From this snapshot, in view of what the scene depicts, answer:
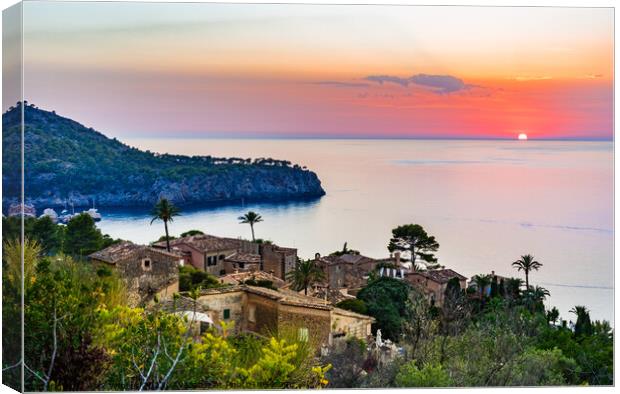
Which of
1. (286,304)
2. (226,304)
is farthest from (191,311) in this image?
(286,304)

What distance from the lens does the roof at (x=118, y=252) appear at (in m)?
10.4

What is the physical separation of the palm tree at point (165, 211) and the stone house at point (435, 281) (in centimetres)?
308

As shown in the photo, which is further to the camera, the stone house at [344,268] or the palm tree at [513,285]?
the stone house at [344,268]

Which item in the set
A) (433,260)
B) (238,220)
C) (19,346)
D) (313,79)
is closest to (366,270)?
(433,260)

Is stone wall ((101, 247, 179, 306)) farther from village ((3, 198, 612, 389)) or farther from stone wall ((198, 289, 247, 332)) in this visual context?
stone wall ((198, 289, 247, 332))

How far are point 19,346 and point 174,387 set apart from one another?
1.28 m

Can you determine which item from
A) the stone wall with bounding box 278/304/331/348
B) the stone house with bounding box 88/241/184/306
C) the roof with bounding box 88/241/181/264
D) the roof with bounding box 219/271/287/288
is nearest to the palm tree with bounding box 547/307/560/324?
the stone wall with bounding box 278/304/331/348

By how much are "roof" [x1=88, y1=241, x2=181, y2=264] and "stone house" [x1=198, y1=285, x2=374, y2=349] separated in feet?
4.13

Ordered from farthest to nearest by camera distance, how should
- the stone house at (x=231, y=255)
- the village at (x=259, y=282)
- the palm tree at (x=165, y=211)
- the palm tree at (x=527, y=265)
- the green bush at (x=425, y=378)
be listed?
1. the stone house at (x=231, y=255)
2. the palm tree at (x=165, y=211)
3. the palm tree at (x=527, y=265)
4. the village at (x=259, y=282)
5. the green bush at (x=425, y=378)

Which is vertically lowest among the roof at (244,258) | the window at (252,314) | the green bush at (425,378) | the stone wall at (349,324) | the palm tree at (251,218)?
the green bush at (425,378)

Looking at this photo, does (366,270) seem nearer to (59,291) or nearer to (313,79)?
(313,79)

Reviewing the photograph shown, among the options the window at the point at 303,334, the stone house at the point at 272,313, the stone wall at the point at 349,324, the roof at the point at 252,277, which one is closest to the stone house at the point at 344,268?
the roof at the point at 252,277

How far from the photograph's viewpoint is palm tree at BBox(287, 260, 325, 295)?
12.0m

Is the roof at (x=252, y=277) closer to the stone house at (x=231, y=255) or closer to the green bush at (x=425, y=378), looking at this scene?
the stone house at (x=231, y=255)
